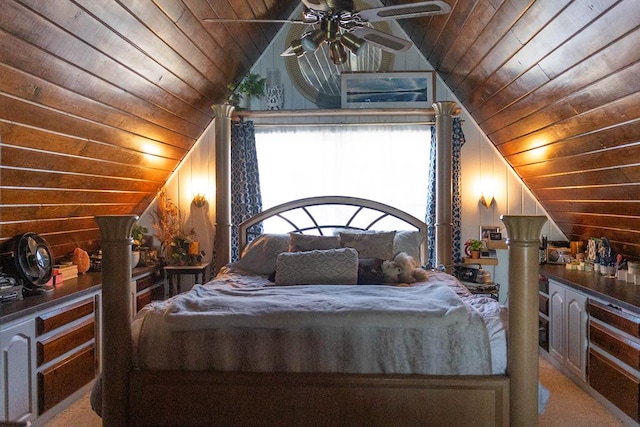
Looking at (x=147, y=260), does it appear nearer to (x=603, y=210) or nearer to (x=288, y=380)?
(x=288, y=380)

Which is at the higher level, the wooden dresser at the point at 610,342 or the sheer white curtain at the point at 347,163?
the sheer white curtain at the point at 347,163

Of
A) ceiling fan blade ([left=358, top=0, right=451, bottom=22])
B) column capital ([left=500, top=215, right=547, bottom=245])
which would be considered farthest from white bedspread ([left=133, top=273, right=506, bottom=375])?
ceiling fan blade ([left=358, top=0, right=451, bottom=22])

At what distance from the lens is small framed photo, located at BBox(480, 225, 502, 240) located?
15.7ft

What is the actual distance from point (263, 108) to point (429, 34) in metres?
1.75

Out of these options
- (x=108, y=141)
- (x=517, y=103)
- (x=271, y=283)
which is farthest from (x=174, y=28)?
(x=517, y=103)

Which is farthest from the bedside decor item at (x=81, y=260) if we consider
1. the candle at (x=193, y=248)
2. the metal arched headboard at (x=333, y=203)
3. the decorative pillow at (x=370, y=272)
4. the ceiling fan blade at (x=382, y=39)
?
the ceiling fan blade at (x=382, y=39)

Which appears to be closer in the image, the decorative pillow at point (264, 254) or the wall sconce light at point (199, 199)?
the decorative pillow at point (264, 254)

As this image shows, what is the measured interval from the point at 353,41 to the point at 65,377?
105 inches

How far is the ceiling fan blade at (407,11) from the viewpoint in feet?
7.83

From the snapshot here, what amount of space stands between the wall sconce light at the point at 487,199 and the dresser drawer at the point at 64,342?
142 inches

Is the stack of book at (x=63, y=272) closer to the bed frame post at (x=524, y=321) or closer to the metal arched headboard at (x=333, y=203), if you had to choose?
the metal arched headboard at (x=333, y=203)

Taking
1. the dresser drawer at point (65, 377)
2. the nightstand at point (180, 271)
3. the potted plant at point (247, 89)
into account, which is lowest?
the dresser drawer at point (65, 377)

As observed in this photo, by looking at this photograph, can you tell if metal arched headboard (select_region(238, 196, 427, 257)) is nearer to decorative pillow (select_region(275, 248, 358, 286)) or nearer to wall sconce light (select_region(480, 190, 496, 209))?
wall sconce light (select_region(480, 190, 496, 209))

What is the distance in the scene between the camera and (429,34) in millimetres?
4270
